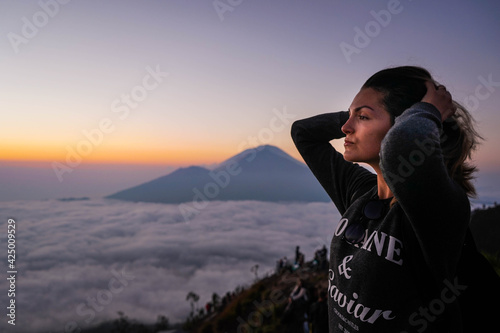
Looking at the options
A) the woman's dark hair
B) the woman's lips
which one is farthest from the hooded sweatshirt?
the woman's lips

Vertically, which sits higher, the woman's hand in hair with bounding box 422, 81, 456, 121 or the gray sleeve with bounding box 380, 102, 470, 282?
the woman's hand in hair with bounding box 422, 81, 456, 121

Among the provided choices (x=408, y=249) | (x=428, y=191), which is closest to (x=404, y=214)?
(x=408, y=249)

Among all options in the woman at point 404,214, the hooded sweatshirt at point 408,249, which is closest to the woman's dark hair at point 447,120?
the woman at point 404,214

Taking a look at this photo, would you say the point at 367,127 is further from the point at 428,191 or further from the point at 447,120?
the point at 428,191

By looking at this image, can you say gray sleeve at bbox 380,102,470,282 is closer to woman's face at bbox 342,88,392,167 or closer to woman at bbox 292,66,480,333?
woman at bbox 292,66,480,333

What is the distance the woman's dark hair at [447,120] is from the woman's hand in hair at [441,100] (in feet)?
0.22

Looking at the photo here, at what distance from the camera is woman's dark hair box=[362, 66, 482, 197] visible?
4.25 feet

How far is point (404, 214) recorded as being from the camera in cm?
115

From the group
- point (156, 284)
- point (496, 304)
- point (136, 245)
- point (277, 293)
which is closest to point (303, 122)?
point (496, 304)

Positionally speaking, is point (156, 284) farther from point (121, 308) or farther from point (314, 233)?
point (314, 233)

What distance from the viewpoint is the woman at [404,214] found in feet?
3.09

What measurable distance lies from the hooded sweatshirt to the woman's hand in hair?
0.24 ft

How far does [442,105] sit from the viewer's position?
1.19 m

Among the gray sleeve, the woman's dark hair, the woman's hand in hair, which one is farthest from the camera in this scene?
the woman's dark hair
